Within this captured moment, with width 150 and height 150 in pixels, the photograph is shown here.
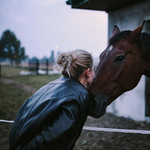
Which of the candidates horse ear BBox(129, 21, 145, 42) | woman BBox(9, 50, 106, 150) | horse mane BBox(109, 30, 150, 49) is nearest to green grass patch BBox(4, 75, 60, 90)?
horse mane BBox(109, 30, 150, 49)

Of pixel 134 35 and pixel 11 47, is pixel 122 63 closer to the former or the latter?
pixel 134 35

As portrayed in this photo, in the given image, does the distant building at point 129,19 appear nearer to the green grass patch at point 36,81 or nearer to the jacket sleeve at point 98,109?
the jacket sleeve at point 98,109

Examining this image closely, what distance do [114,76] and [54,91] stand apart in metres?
1.25

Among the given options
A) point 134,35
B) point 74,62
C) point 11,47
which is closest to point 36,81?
point 134,35

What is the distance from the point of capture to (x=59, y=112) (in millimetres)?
1233

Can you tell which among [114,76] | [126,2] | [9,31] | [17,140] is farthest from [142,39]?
[9,31]

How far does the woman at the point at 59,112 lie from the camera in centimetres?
118

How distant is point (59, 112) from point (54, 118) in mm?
55

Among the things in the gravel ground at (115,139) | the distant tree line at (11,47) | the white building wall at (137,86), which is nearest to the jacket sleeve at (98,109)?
the gravel ground at (115,139)

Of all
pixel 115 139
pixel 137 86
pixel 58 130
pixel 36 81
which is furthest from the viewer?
pixel 36 81

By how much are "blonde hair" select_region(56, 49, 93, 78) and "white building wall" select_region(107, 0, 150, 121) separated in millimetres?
3248

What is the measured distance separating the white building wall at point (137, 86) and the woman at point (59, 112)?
131 inches

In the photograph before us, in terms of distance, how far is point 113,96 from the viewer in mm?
2414

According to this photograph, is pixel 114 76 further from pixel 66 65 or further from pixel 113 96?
pixel 66 65
